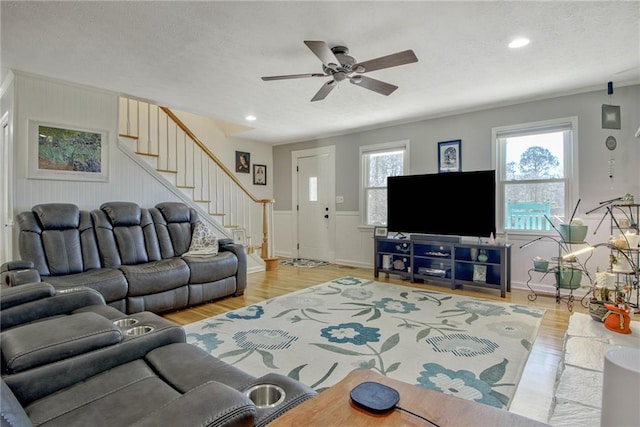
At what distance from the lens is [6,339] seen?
1296 mm

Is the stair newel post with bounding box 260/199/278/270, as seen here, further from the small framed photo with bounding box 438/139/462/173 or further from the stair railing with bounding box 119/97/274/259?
the small framed photo with bounding box 438/139/462/173

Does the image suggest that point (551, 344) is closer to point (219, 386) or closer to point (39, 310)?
point (219, 386)

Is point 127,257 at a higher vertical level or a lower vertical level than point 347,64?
lower

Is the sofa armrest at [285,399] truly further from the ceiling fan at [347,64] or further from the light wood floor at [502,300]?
the ceiling fan at [347,64]

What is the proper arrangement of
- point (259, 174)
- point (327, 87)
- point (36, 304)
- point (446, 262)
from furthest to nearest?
1. point (259, 174)
2. point (446, 262)
3. point (327, 87)
4. point (36, 304)

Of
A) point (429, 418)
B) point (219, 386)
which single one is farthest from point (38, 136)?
point (429, 418)

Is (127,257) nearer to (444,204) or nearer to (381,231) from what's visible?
(381,231)

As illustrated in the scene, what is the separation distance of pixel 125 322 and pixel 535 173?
4.64 metres

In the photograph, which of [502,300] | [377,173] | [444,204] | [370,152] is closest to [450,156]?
[444,204]

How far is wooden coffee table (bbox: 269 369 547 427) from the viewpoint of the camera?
33.0 inches

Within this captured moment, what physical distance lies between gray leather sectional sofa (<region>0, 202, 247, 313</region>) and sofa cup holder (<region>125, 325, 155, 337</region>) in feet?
4.56

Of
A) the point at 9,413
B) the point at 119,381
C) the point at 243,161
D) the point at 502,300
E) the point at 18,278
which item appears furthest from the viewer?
the point at 243,161

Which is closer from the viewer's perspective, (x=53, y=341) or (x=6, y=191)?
(x=53, y=341)

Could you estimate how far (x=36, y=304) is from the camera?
1.74 m
